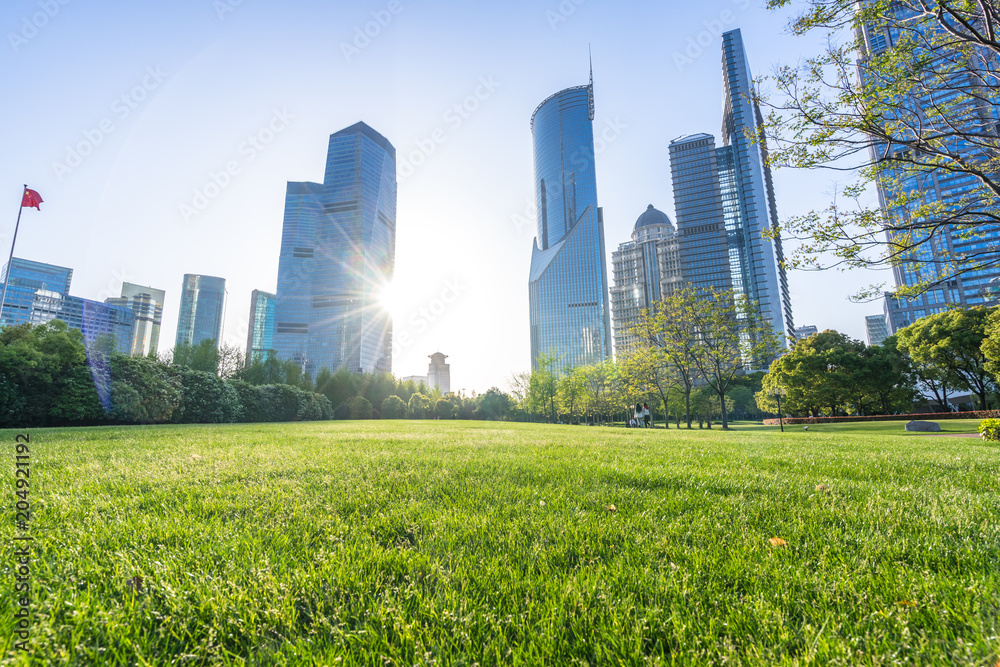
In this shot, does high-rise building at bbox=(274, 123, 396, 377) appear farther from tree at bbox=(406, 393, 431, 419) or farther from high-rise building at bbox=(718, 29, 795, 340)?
high-rise building at bbox=(718, 29, 795, 340)

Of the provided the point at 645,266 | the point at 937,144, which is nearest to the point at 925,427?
the point at 937,144

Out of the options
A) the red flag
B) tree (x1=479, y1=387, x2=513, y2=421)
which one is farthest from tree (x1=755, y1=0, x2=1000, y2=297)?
tree (x1=479, y1=387, x2=513, y2=421)

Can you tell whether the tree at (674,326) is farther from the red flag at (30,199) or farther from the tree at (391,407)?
the tree at (391,407)

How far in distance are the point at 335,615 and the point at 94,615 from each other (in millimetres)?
950

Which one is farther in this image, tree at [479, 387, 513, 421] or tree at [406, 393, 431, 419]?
tree at [479, 387, 513, 421]

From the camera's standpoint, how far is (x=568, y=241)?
155m

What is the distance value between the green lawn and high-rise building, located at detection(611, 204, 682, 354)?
133 metres

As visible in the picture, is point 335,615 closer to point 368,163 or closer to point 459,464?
point 459,464

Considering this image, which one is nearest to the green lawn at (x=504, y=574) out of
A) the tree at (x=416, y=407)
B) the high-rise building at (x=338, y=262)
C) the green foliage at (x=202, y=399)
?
the green foliage at (x=202, y=399)

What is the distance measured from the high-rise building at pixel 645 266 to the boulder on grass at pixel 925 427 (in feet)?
358

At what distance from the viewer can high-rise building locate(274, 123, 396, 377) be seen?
14800 cm

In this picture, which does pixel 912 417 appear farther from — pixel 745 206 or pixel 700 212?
pixel 700 212

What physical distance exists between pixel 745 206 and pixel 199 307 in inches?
9322

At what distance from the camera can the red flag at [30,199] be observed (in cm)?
1434
